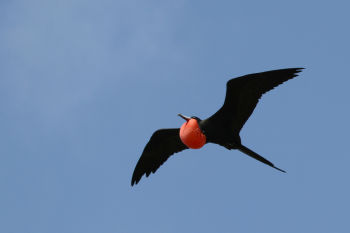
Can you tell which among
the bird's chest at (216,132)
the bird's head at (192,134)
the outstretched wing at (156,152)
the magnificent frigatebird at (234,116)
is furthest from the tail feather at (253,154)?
the outstretched wing at (156,152)

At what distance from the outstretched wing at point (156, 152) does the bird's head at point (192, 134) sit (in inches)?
48.5

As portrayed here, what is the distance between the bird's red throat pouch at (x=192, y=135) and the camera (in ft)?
27.7

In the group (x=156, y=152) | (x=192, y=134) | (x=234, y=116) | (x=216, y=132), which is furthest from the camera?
(x=156, y=152)

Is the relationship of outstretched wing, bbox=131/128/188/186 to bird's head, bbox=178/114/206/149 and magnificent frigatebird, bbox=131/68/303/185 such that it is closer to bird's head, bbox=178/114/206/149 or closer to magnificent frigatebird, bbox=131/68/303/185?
magnificent frigatebird, bbox=131/68/303/185

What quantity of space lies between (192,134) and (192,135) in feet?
0.04

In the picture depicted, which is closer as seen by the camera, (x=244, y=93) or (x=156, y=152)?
(x=244, y=93)

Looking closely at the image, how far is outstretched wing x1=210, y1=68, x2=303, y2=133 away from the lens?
8461 millimetres

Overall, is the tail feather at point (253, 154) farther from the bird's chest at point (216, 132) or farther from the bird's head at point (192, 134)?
the bird's head at point (192, 134)

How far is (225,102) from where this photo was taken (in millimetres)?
8859

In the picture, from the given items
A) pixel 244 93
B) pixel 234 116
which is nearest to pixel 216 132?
pixel 234 116

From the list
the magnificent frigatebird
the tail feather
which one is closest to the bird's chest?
the magnificent frigatebird

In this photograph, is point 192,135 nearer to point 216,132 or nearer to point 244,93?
point 216,132

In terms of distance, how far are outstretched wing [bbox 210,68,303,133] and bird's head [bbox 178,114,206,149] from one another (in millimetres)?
365

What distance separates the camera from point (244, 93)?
873cm
